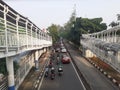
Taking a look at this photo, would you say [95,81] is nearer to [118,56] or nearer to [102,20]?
[118,56]

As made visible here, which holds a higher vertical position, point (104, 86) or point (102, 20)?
point (102, 20)

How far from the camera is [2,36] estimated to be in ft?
33.6

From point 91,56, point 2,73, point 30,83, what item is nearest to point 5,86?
point 2,73

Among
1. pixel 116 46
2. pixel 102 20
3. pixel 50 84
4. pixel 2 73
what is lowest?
pixel 50 84

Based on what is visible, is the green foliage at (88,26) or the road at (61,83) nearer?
the road at (61,83)

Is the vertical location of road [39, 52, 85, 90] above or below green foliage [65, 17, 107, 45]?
below

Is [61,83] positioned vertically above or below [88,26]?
below

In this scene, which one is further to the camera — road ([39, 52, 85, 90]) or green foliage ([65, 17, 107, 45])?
green foliage ([65, 17, 107, 45])

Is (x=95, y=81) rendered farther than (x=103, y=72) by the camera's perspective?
No

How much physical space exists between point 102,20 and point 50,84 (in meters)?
45.0

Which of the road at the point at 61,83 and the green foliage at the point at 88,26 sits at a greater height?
the green foliage at the point at 88,26

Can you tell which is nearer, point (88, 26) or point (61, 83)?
point (61, 83)

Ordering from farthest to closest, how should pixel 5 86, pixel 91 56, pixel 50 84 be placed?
pixel 91 56, pixel 50 84, pixel 5 86

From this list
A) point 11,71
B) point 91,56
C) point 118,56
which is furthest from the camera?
point 91,56
